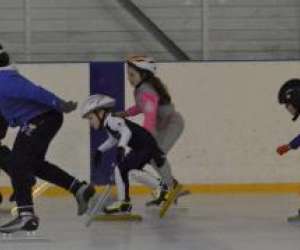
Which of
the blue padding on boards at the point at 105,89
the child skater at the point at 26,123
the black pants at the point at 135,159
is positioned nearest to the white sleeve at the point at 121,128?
the black pants at the point at 135,159

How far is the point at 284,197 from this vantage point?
8492 mm

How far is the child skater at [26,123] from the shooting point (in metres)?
5.71

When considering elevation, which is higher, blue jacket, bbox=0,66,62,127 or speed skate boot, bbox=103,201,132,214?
blue jacket, bbox=0,66,62,127

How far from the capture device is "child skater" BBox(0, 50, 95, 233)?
5.71 meters

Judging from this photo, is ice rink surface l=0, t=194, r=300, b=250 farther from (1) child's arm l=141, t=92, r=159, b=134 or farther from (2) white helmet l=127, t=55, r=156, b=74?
(2) white helmet l=127, t=55, r=156, b=74

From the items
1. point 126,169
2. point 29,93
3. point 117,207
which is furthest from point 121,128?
point 29,93

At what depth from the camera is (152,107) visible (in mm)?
6953

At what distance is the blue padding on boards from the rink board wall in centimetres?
5

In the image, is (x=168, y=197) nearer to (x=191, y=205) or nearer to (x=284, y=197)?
(x=191, y=205)

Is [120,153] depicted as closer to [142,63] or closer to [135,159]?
[135,159]

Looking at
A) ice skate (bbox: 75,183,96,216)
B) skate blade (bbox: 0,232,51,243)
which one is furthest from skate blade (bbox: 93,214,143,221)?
skate blade (bbox: 0,232,51,243)

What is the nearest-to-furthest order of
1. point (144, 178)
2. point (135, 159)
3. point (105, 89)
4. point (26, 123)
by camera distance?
point (26, 123) → point (135, 159) → point (144, 178) → point (105, 89)

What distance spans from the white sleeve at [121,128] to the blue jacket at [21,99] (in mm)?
772

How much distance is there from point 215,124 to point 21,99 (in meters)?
3.51
